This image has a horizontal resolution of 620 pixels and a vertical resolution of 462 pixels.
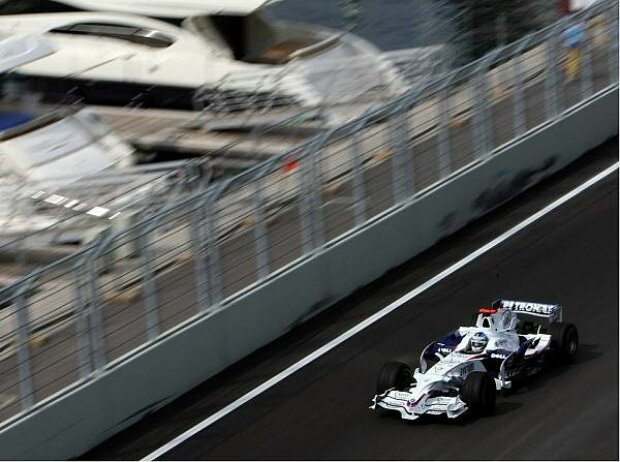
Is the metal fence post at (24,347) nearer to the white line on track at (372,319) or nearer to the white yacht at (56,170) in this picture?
the white line on track at (372,319)

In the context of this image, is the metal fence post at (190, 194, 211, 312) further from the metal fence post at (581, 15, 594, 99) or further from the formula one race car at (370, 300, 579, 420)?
the metal fence post at (581, 15, 594, 99)

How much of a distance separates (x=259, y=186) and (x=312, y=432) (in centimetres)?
284

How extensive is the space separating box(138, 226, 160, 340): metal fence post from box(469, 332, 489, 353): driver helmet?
9.36 ft

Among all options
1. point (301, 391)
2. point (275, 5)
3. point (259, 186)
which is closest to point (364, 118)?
point (259, 186)

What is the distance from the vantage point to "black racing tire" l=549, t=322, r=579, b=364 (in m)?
12.1

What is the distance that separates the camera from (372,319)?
1440cm

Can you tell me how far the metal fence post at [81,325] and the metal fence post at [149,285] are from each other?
70cm

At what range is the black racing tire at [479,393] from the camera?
11.3 m

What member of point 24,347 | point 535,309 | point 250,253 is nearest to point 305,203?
point 250,253

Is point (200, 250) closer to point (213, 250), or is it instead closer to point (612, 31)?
point (213, 250)

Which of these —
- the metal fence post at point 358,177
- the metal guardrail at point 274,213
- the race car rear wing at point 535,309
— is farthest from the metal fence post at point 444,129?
the race car rear wing at point 535,309

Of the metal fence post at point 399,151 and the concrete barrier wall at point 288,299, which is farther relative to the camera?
the metal fence post at point 399,151

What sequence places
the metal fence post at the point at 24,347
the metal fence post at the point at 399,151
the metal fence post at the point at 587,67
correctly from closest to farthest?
the metal fence post at the point at 24,347 → the metal fence post at the point at 399,151 → the metal fence post at the point at 587,67

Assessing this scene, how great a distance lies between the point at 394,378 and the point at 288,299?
276 cm
